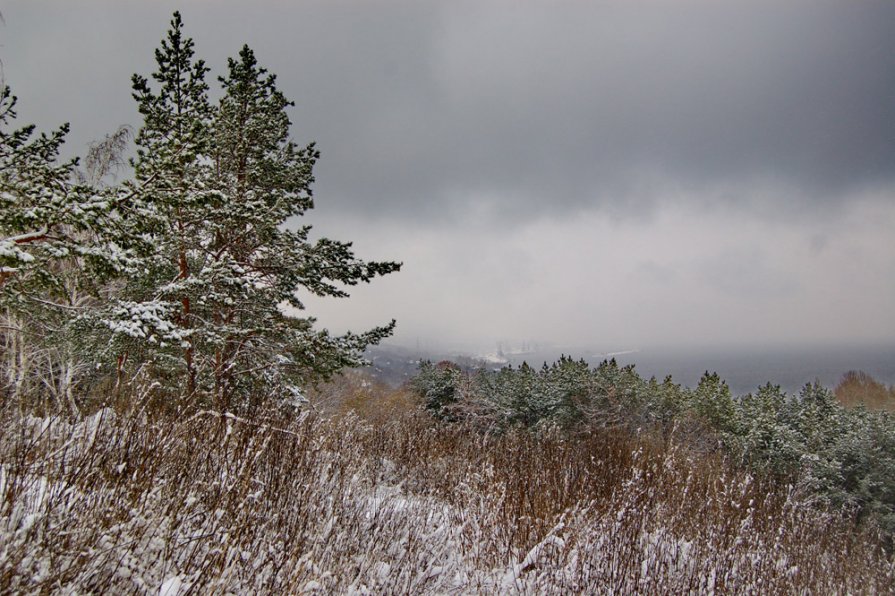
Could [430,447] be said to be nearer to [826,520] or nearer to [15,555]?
[15,555]

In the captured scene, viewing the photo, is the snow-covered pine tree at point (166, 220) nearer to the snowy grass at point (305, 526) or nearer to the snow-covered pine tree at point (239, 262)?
the snow-covered pine tree at point (239, 262)

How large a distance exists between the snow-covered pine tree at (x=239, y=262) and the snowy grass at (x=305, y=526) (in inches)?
97.7

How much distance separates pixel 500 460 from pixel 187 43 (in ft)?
26.9

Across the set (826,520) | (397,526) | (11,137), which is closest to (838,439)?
(826,520)

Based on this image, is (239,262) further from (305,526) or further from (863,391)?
(863,391)

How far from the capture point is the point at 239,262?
7.55m

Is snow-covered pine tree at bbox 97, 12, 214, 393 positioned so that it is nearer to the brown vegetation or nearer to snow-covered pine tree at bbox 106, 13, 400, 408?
snow-covered pine tree at bbox 106, 13, 400, 408

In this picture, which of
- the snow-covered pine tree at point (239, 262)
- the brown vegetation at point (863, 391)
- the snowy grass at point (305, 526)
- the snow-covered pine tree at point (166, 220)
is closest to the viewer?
the snowy grass at point (305, 526)

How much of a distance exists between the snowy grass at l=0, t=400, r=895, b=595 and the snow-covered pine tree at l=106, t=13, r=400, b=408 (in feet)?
8.14

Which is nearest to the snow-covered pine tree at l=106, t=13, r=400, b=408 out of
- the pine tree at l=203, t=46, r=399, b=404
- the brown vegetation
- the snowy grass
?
the pine tree at l=203, t=46, r=399, b=404

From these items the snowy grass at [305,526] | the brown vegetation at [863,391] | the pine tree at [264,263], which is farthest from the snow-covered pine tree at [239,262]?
the brown vegetation at [863,391]

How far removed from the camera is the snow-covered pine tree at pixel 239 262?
20.5 ft

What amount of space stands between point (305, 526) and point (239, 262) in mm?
5842

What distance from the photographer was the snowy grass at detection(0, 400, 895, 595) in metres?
1.99
